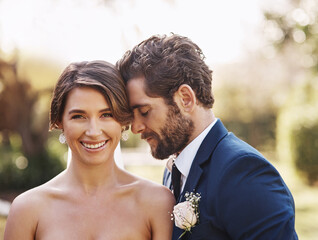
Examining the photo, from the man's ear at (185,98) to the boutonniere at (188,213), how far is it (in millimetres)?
670

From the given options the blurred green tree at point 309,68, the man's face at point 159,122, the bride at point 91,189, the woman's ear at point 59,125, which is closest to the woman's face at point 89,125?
the bride at point 91,189

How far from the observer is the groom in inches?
97.3

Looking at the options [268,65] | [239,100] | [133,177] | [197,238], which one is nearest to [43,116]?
[133,177]

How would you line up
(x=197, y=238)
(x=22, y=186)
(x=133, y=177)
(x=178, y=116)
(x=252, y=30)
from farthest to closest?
(x=252, y=30)
(x=22, y=186)
(x=133, y=177)
(x=178, y=116)
(x=197, y=238)

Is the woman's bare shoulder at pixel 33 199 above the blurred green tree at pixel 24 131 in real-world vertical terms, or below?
above

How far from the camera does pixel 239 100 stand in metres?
30.0

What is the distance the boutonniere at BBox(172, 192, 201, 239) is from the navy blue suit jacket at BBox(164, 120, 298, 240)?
3 centimetres

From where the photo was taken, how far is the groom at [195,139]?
247 centimetres

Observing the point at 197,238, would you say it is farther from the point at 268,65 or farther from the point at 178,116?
the point at 268,65

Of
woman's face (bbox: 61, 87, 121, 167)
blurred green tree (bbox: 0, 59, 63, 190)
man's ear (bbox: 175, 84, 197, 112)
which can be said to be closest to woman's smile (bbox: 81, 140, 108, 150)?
woman's face (bbox: 61, 87, 121, 167)

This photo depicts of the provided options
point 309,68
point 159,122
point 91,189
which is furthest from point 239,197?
point 309,68

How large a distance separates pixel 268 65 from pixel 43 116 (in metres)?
23.9

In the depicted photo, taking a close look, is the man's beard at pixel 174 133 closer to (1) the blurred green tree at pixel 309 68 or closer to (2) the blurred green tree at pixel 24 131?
(2) the blurred green tree at pixel 24 131

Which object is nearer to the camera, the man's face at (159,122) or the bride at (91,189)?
the bride at (91,189)
